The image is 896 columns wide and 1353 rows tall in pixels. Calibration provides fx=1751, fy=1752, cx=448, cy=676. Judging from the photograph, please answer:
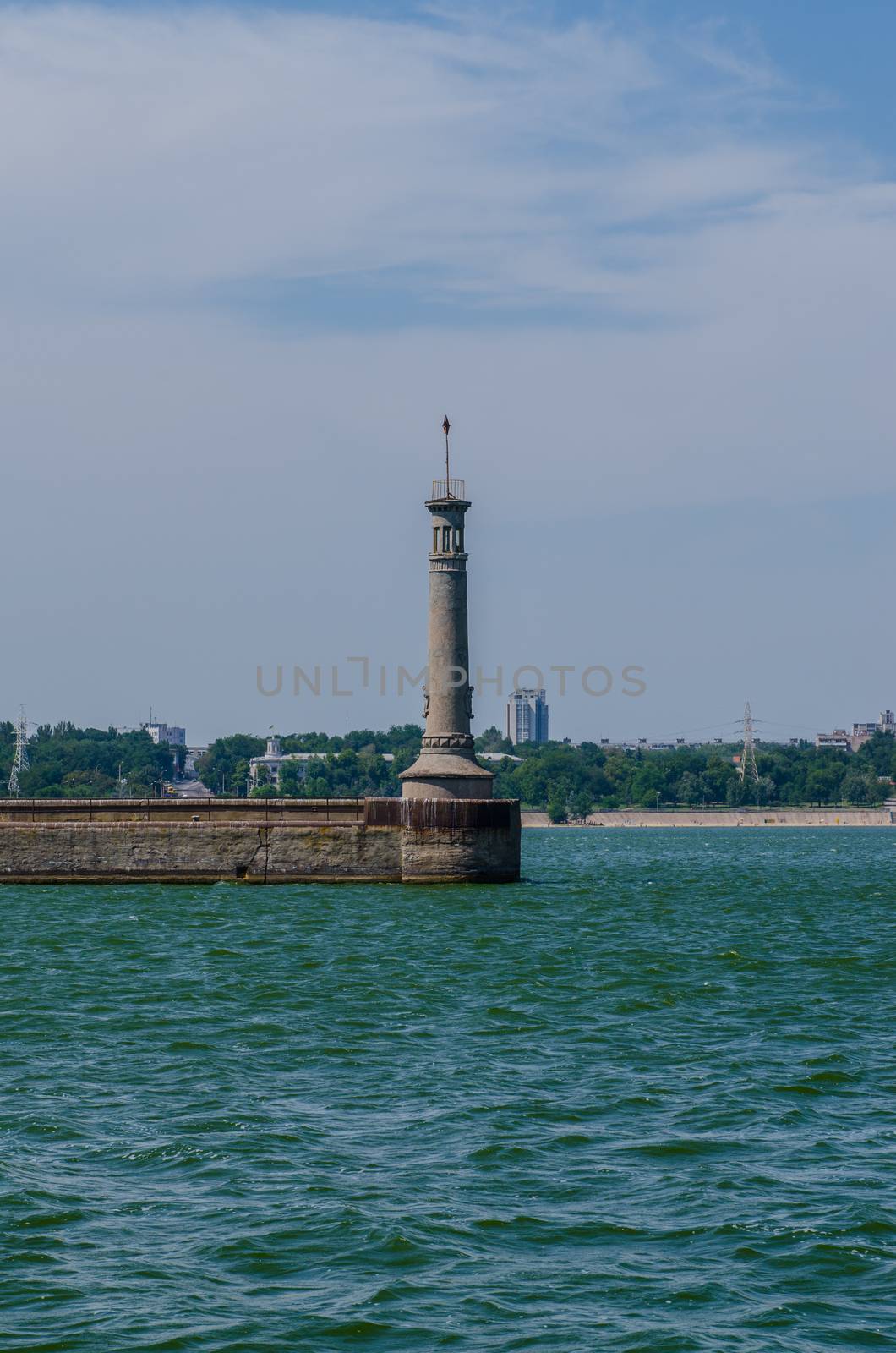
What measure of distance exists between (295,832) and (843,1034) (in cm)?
2876

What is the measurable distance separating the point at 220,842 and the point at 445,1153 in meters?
35.3

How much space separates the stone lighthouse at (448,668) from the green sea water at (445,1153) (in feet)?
58.3

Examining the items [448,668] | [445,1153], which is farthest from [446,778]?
[445,1153]

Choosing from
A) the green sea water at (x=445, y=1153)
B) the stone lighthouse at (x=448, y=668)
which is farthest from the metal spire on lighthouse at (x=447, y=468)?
the green sea water at (x=445, y=1153)

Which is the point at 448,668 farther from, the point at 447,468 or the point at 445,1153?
the point at 445,1153

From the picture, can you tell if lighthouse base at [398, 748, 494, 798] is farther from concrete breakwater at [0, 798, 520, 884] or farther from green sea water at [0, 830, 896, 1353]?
green sea water at [0, 830, 896, 1353]

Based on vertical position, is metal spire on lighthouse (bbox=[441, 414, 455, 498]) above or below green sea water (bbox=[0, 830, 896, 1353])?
above

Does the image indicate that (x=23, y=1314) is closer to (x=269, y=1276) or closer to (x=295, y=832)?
(x=269, y=1276)

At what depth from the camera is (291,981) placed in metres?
29.2

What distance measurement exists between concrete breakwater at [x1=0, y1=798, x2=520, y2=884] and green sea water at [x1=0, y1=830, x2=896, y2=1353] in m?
16.4

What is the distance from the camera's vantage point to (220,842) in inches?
→ 2002

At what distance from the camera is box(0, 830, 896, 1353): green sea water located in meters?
12.1

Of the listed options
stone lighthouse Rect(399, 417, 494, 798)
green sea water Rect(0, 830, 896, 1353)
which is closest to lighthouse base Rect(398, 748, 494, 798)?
stone lighthouse Rect(399, 417, 494, 798)

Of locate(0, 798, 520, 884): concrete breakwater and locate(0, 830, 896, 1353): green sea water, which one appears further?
locate(0, 798, 520, 884): concrete breakwater
